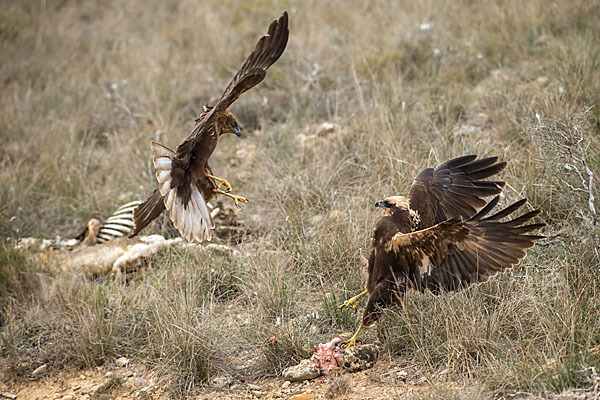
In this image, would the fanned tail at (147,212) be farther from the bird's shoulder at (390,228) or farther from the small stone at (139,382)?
the bird's shoulder at (390,228)

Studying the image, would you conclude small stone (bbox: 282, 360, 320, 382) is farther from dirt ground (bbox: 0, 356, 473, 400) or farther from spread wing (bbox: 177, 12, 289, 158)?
spread wing (bbox: 177, 12, 289, 158)

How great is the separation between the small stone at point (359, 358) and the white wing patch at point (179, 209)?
1.19m

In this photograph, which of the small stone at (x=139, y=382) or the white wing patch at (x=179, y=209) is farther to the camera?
the white wing patch at (x=179, y=209)

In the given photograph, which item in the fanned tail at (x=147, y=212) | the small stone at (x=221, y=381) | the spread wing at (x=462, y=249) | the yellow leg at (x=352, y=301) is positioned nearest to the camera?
the spread wing at (x=462, y=249)

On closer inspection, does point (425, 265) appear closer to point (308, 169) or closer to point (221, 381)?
point (221, 381)

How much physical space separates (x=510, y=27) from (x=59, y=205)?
5.48 metres

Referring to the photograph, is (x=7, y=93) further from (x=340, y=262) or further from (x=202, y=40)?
(x=340, y=262)

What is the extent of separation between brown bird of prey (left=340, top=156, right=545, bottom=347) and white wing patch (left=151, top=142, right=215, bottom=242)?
3.55 ft

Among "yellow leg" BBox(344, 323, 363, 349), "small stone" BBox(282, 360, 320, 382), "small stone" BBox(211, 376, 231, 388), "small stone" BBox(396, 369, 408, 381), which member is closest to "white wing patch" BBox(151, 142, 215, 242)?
"small stone" BBox(211, 376, 231, 388)

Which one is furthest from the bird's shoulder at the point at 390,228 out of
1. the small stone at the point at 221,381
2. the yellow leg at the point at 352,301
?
the small stone at the point at 221,381

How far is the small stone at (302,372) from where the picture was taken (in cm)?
332

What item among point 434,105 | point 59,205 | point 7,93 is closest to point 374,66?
point 434,105

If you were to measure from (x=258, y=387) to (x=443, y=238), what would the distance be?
4.54 feet

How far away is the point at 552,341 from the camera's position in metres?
2.96
